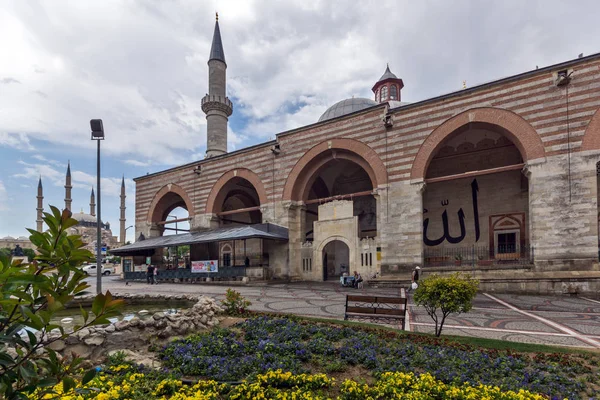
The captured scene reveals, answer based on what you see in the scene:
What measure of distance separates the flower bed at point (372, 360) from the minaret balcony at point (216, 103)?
27687mm

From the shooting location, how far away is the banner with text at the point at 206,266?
75.5 ft

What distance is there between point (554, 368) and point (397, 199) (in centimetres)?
1370

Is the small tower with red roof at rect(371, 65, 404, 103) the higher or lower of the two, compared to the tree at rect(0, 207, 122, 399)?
higher

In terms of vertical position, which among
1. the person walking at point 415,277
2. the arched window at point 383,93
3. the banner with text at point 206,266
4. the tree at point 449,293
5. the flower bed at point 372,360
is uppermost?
the arched window at point 383,93

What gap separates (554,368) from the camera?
16.8 feet

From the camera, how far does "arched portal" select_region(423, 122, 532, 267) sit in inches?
849

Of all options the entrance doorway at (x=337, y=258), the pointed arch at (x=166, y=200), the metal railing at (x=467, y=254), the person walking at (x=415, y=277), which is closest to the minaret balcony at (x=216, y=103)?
the pointed arch at (x=166, y=200)

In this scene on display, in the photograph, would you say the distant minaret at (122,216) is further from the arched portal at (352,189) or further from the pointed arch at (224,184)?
the arched portal at (352,189)

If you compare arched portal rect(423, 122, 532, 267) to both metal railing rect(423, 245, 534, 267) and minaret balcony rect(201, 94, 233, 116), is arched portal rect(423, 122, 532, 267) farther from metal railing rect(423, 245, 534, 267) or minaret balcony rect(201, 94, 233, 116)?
minaret balcony rect(201, 94, 233, 116)

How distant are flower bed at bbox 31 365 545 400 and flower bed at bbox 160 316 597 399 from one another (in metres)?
0.23

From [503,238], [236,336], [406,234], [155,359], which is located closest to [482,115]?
[406,234]

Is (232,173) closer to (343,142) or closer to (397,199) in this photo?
(343,142)

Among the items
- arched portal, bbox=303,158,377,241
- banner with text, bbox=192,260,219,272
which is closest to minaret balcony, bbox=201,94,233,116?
arched portal, bbox=303,158,377,241

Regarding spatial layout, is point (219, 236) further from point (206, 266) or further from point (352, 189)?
point (352, 189)
